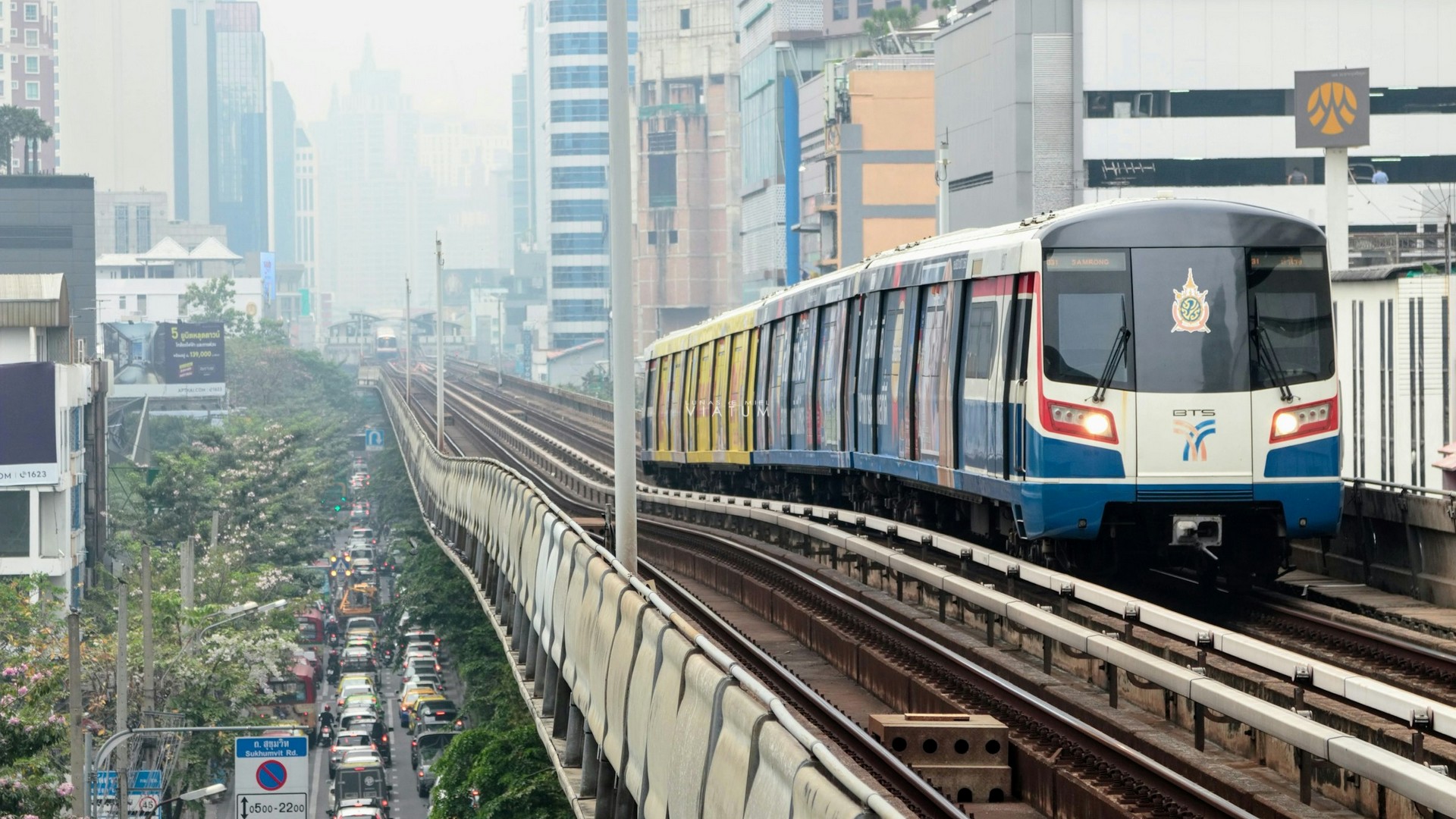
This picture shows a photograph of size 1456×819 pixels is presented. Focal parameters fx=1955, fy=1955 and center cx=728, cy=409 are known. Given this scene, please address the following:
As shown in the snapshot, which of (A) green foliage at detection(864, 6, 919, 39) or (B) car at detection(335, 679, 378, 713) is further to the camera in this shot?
(A) green foliage at detection(864, 6, 919, 39)

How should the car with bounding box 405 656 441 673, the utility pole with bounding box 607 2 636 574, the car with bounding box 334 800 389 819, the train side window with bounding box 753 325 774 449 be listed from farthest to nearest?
the car with bounding box 405 656 441 673 → the car with bounding box 334 800 389 819 → the train side window with bounding box 753 325 774 449 → the utility pole with bounding box 607 2 636 574

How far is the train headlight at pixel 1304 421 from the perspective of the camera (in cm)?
1574

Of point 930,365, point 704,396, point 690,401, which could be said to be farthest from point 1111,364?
point 690,401

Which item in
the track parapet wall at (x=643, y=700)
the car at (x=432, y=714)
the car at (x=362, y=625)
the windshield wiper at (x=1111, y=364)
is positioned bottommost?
the car at (x=432, y=714)

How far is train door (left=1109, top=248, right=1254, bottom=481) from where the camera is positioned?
51.5 feet

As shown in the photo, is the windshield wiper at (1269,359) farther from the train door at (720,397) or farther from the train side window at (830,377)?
the train door at (720,397)

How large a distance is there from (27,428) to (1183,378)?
46.0 metres

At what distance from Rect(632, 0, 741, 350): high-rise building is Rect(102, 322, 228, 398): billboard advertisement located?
5660 cm

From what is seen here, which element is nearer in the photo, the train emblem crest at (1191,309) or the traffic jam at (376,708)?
the train emblem crest at (1191,309)

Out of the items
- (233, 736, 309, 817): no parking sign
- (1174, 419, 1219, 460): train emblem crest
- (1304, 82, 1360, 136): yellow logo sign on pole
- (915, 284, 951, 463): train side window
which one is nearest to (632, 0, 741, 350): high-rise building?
(1304, 82, 1360, 136): yellow logo sign on pole

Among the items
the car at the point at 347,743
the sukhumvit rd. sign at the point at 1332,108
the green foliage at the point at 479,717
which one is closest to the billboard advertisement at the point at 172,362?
the green foliage at the point at 479,717

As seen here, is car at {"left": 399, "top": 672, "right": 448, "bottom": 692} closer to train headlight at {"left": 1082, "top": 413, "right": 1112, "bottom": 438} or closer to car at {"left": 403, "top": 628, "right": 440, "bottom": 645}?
car at {"left": 403, "top": 628, "right": 440, "bottom": 645}

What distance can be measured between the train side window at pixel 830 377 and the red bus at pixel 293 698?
26.1 metres

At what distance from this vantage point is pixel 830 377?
25109 mm
